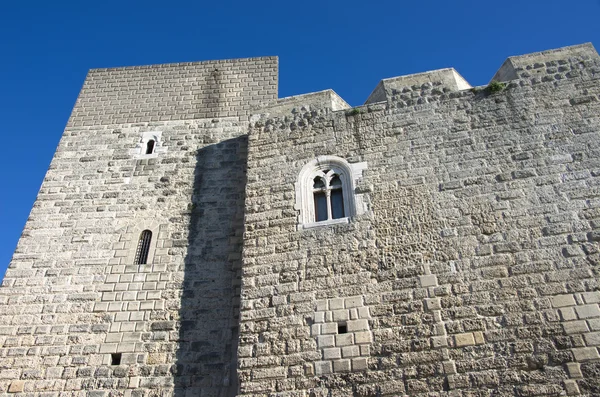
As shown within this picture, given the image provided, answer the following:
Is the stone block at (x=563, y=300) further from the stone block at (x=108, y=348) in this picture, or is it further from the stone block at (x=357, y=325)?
the stone block at (x=108, y=348)

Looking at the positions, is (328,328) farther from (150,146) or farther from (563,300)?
(150,146)

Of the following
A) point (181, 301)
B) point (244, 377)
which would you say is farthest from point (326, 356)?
point (181, 301)

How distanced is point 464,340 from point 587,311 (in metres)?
1.24

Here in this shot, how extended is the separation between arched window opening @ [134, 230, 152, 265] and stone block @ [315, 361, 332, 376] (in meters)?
3.08

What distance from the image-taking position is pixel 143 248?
Result: 680 centimetres

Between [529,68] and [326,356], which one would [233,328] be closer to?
[326,356]

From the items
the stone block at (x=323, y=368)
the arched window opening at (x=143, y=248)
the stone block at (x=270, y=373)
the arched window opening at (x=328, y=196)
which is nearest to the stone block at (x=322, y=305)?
the stone block at (x=323, y=368)

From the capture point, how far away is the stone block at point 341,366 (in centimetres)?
482

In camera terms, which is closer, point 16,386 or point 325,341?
point 325,341

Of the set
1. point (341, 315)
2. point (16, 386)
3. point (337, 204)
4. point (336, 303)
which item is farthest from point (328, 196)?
point (16, 386)

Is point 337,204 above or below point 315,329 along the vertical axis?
above

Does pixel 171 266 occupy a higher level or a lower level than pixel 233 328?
higher

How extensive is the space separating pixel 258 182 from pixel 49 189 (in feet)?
11.7

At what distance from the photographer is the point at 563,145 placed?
5.77 meters
